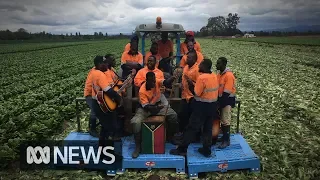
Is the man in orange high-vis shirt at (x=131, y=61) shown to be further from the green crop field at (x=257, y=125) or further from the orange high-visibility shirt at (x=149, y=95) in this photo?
the green crop field at (x=257, y=125)

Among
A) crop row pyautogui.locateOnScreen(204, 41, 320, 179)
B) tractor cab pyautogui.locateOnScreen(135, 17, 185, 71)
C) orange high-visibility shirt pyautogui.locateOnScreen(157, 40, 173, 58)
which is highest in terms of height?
tractor cab pyautogui.locateOnScreen(135, 17, 185, 71)

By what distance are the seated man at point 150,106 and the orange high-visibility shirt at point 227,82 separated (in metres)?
1.20

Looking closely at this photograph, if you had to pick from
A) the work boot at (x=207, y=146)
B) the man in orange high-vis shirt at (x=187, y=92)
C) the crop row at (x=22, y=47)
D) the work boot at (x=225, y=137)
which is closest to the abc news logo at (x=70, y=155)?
the man in orange high-vis shirt at (x=187, y=92)

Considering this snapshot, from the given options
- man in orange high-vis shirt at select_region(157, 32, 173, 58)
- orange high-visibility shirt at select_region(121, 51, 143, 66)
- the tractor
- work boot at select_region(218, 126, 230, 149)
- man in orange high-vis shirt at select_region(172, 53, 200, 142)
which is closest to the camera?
the tractor

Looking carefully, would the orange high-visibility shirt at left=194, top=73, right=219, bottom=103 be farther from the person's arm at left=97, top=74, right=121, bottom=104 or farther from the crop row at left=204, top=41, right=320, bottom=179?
the crop row at left=204, top=41, right=320, bottom=179

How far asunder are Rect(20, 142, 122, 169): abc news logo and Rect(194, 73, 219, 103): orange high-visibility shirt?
212 cm

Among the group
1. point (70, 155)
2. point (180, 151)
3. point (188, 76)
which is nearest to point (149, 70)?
point (188, 76)

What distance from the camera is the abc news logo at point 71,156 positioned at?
605 centimetres

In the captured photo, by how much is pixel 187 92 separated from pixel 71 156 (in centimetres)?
292

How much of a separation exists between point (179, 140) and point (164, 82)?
1.40 meters

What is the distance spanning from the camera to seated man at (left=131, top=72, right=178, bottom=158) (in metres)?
6.15

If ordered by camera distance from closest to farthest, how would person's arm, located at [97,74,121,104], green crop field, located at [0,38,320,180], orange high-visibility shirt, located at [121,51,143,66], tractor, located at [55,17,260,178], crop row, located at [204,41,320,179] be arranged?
tractor, located at [55,17,260,178] < green crop field, located at [0,38,320,180] < person's arm, located at [97,74,121,104] < crop row, located at [204,41,320,179] < orange high-visibility shirt, located at [121,51,143,66]

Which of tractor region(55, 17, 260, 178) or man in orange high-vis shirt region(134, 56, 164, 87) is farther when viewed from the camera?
man in orange high-vis shirt region(134, 56, 164, 87)

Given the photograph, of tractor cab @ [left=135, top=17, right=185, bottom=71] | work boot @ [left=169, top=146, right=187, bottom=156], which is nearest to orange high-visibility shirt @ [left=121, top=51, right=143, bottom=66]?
tractor cab @ [left=135, top=17, right=185, bottom=71]
